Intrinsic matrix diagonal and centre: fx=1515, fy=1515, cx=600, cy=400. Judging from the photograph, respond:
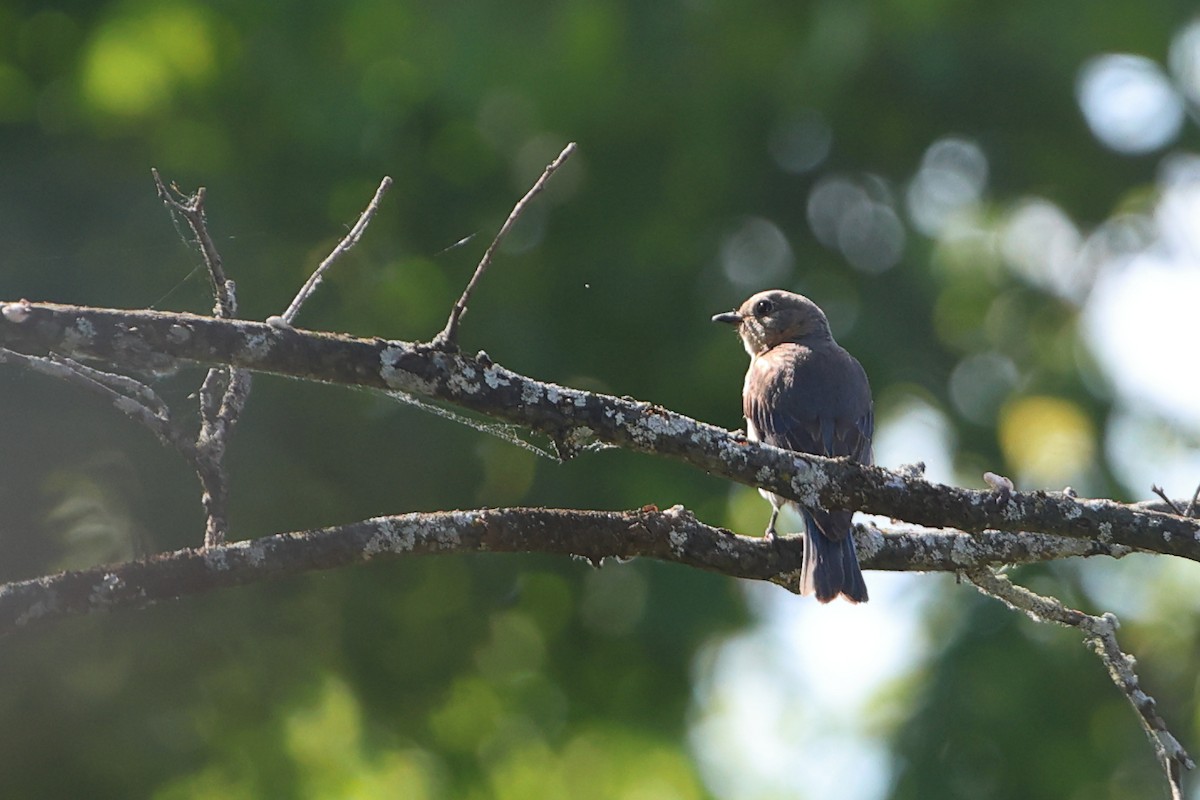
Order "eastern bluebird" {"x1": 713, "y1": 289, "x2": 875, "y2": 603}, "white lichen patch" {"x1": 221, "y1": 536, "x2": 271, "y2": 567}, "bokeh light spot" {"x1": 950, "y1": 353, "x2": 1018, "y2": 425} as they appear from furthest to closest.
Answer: "bokeh light spot" {"x1": 950, "y1": 353, "x2": 1018, "y2": 425}
"eastern bluebird" {"x1": 713, "y1": 289, "x2": 875, "y2": 603}
"white lichen patch" {"x1": 221, "y1": 536, "x2": 271, "y2": 567}

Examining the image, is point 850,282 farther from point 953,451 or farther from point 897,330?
point 953,451

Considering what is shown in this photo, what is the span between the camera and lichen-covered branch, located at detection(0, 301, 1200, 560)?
9.81ft

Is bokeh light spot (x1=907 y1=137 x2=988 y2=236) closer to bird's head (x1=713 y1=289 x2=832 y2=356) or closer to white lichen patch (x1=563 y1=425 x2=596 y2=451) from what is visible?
bird's head (x1=713 y1=289 x2=832 y2=356)

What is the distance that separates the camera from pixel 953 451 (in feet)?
27.6

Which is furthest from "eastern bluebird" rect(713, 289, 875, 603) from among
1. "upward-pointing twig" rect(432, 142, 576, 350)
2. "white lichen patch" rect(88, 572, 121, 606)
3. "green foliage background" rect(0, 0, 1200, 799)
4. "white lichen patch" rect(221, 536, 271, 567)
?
"white lichen patch" rect(88, 572, 121, 606)

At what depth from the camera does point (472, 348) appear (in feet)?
23.2

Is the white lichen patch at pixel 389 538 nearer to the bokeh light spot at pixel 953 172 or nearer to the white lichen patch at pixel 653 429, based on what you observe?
the white lichen patch at pixel 653 429

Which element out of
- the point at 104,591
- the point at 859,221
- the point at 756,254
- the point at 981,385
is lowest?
the point at 104,591

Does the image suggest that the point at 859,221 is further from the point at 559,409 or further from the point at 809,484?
the point at 559,409

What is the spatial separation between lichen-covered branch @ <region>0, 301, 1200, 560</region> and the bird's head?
3611 millimetres

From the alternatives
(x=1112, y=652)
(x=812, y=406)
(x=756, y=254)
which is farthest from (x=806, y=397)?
(x=756, y=254)

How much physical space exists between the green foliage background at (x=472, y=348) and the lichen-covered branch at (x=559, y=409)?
3.10 metres

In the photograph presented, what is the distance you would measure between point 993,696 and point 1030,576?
63 cm

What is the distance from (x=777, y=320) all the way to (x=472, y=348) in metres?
1.46
